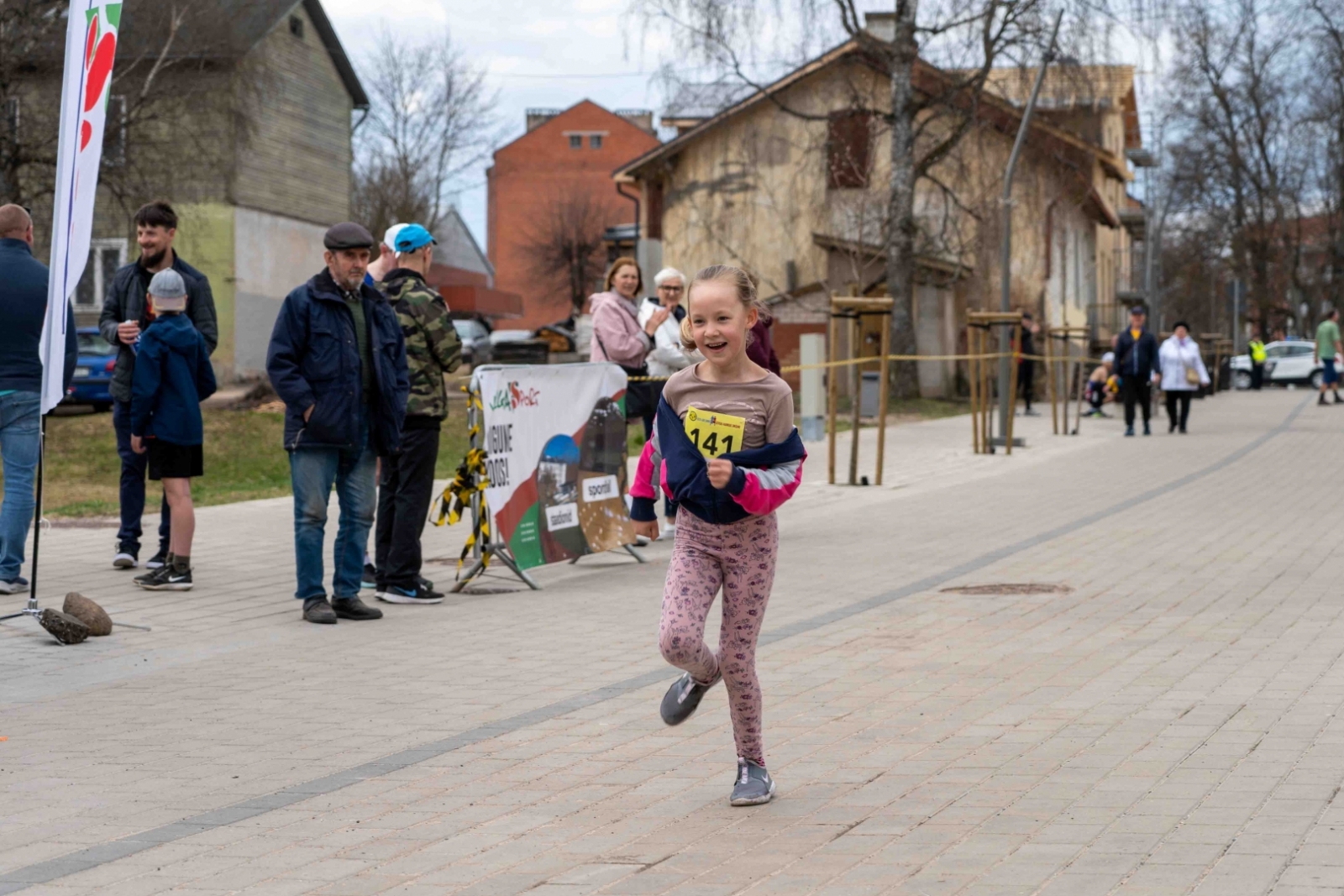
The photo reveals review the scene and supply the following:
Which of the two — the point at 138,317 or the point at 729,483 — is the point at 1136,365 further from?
the point at 729,483

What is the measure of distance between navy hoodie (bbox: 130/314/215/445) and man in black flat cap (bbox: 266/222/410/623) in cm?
96

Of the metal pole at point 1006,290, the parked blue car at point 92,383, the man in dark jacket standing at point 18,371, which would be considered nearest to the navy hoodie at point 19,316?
the man in dark jacket standing at point 18,371

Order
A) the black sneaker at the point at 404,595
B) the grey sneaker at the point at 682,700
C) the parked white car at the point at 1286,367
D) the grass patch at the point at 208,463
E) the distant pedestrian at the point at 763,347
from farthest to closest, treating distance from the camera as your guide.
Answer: the parked white car at the point at 1286,367, the grass patch at the point at 208,463, the distant pedestrian at the point at 763,347, the black sneaker at the point at 404,595, the grey sneaker at the point at 682,700

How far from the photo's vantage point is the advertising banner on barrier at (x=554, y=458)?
10148 millimetres

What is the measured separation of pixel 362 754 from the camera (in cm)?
596

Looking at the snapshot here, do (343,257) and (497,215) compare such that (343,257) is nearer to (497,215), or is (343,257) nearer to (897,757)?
(897,757)

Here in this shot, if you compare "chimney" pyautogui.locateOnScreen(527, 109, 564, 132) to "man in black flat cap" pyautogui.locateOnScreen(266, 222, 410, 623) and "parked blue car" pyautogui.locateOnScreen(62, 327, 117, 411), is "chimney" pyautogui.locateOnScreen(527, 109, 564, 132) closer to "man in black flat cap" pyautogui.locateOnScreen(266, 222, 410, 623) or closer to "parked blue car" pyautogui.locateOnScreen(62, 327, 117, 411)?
A: "parked blue car" pyautogui.locateOnScreen(62, 327, 117, 411)

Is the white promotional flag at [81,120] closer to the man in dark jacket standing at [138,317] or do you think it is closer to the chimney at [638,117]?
the man in dark jacket standing at [138,317]

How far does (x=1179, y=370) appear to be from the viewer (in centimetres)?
2600

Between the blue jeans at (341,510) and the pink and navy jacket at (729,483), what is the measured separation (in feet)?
13.2

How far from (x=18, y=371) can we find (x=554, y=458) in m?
3.07

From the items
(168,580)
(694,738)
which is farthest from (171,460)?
(694,738)

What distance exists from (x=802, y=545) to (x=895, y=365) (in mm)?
25552

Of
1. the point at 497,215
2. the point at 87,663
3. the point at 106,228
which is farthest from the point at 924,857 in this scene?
the point at 497,215
